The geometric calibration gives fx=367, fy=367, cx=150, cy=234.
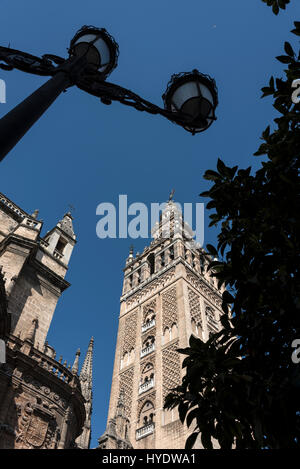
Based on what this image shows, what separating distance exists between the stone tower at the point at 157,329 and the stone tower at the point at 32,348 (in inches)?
278

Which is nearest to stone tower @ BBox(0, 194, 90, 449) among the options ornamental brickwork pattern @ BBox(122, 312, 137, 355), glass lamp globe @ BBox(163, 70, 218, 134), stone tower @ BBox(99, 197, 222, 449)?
stone tower @ BBox(99, 197, 222, 449)

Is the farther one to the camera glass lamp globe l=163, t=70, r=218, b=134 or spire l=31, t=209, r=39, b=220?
spire l=31, t=209, r=39, b=220

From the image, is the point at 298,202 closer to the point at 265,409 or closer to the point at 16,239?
the point at 265,409

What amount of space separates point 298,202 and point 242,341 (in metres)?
1.79

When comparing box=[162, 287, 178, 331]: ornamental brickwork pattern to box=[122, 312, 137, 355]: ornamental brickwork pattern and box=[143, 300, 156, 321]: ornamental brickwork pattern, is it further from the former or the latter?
box=[122, 312, 137, 355]: ornamental brickwork pattern

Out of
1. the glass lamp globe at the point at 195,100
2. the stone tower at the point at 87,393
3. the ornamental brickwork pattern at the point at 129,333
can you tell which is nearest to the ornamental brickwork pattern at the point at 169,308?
the ornamental brickwork pattern at the point at 129,333

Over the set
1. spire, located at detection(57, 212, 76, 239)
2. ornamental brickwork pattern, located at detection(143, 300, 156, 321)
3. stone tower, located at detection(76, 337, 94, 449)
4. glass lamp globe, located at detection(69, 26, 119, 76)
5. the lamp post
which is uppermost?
ornamental brickwork pattern, located at detection(143, 300, 156, 321)

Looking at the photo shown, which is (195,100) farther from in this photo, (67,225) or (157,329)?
(157,329)

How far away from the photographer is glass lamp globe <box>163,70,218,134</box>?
485 centimetres

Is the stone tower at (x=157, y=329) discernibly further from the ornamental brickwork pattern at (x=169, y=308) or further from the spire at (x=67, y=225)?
the spire at (x=67, y=225)

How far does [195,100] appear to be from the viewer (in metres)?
4.88
